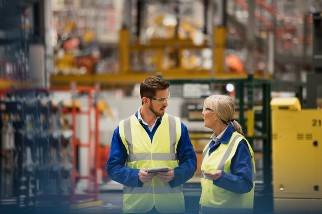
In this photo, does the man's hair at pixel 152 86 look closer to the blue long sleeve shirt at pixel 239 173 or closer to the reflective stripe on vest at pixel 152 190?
the blue long sleeve shirt at pixel 239 173

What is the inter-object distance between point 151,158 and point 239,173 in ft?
2.24

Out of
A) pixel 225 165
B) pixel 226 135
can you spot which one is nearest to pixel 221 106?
pixel 226 135

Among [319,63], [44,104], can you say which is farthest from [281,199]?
[44,104]

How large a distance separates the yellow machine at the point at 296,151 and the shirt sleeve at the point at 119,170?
458 cm

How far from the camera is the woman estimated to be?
18.2ft

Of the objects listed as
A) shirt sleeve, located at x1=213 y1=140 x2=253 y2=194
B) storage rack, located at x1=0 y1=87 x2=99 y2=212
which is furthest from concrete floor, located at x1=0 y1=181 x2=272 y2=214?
shirt sleeve, located at x1=213 y1=140 x2=253 y2=194

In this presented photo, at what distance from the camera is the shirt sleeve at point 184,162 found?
5.87m

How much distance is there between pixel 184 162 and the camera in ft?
19.5

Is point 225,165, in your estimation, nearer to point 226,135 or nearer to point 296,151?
point 226,135

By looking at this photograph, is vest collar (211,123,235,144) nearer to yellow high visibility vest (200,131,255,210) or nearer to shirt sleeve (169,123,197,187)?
yellow high visibility vest (200,131,255,210)

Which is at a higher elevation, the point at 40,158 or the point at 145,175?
the point at 145,175

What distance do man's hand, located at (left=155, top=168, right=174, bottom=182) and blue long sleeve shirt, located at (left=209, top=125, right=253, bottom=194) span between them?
0.33 metres

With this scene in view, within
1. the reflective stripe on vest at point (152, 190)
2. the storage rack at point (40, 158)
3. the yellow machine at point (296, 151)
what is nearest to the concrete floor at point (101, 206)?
the storage rack at point (40, 158)

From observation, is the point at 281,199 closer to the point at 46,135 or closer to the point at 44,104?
the point at 46,135
